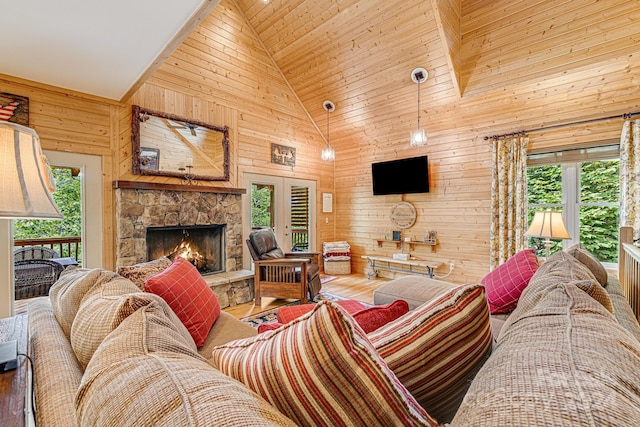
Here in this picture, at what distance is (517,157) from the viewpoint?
400 cm

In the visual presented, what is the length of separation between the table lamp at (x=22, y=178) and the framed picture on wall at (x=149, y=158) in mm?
2931

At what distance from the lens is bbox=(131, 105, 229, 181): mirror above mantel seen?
3633 mm

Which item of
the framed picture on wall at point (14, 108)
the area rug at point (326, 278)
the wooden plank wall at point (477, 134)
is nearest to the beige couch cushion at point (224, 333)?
the framed picture on wall at point (14, 108)

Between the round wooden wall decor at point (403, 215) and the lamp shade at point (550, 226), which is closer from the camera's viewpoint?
the lamp shade at point (550, 226)

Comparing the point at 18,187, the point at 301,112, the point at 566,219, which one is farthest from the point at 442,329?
the point at 301,112

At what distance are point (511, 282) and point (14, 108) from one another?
453 centimetres

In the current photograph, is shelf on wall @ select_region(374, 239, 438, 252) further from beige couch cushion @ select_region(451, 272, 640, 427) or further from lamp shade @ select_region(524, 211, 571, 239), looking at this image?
beige couch cushion @ select_region(451, 272, 640, 427)

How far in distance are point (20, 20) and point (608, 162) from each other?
5.87m

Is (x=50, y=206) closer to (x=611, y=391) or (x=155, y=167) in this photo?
(x=611, y=391)

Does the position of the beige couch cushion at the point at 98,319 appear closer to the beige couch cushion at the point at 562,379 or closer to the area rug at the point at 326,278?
the beige couch cushion at the point at 562,379

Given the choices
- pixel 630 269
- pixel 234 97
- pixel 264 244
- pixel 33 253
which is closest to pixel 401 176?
pixel 264 244

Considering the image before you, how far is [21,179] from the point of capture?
908 mm

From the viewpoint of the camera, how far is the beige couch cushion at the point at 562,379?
38 centimetres

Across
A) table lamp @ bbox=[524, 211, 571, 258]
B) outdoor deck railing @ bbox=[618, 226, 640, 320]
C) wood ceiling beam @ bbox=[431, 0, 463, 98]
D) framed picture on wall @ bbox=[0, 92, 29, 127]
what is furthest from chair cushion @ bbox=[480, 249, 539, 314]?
framed picture on wall @ bbox=[0, 92, 29, 127]
